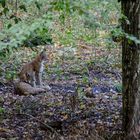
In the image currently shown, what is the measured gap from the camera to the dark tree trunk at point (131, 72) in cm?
614

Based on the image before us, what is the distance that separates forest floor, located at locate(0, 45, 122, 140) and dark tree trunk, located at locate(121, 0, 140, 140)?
47 cm

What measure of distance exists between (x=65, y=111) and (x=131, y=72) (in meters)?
2.85

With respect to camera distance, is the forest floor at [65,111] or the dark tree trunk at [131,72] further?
the forest floor at [65,111]

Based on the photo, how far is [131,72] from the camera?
641 cm

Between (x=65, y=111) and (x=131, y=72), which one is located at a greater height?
(x=131, y=72)

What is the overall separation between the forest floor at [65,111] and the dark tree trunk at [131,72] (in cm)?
47

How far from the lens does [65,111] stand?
8.96m

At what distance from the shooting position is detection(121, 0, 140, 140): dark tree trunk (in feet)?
20.1

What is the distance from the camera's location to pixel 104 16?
5.21 meters

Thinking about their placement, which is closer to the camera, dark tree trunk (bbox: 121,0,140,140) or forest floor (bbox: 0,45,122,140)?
dark tree trunk (bbox: 121,0,140,140)

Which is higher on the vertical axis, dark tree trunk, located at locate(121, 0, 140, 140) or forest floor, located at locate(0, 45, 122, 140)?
dark tree trunk, located at locate(121, 0, 140, 140)

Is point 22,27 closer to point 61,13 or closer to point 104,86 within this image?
point 61,13

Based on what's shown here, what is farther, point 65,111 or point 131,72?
point 65,111

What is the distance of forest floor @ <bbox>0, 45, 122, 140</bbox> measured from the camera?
7707 millimetres
